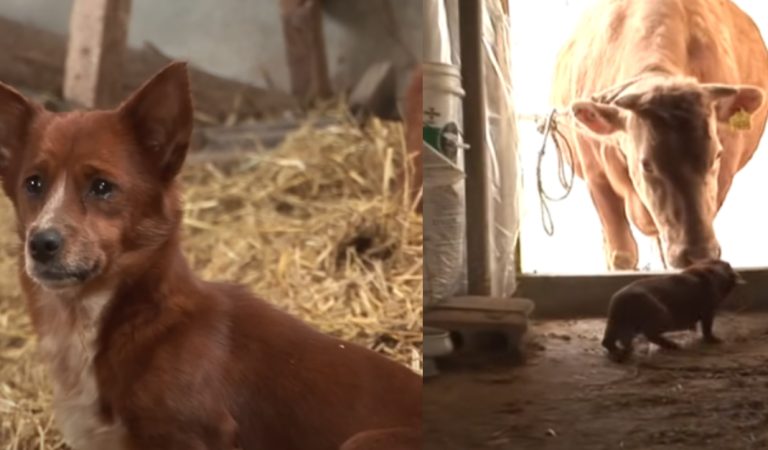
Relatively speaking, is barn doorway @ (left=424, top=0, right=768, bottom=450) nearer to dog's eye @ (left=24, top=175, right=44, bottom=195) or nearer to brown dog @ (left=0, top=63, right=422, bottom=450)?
brown dog @ (left=0, top=63, right=422, bottom=450)

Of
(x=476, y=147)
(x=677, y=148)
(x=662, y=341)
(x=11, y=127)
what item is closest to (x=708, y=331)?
(x=662, y=341)

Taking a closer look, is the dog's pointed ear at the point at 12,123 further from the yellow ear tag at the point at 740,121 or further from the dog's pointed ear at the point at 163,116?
the yellow ear tag at the point at 740,121

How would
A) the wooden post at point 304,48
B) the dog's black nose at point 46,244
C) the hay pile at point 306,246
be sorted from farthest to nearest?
the wooden post at point 304,48, the hay pile at point 306,246, the dog's black nose at point 46,244

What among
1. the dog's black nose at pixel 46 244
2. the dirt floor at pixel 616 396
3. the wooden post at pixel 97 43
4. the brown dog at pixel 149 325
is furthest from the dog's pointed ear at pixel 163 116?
the dirt floor at pixel 616 396

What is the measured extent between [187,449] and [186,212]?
0.27 meters

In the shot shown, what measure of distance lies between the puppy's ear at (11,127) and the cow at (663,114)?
52 centimetres

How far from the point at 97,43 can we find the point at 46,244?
1.30 feet

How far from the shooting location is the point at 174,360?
0.95m

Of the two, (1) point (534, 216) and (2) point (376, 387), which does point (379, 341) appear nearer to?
(2) point (376, 387)

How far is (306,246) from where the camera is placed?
1.16 meters

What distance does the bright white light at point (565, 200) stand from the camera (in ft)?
3.11

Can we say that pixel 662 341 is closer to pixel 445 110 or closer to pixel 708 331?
pixel 708 331

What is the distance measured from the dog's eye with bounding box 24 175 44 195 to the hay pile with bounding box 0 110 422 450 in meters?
0.07

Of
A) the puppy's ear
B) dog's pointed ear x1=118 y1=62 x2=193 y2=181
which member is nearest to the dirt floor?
dog's pointed ear x1=118 y1=62 x2=193 y2=181
